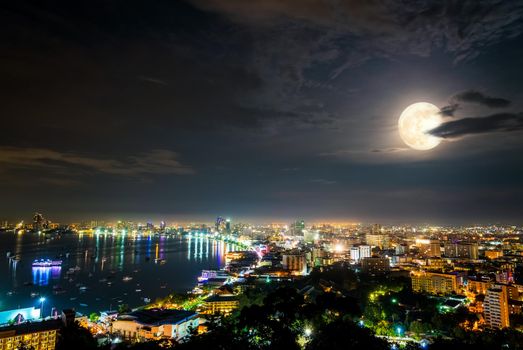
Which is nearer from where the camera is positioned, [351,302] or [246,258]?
[351,302]

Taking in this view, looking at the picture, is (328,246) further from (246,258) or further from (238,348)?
(238,348)

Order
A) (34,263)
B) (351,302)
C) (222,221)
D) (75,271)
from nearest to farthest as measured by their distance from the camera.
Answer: (351,302), (75,271), (34,263), (222,221)

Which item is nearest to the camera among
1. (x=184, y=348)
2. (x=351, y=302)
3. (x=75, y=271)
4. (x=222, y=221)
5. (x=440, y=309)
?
(x=184, y=348)

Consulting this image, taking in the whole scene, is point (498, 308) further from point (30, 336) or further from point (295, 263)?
point (295, 263)

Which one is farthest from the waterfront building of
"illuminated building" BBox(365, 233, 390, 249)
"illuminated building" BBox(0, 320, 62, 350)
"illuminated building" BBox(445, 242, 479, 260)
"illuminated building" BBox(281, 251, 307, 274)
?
"illuminated building" BBox(365, 233, 390, 249)

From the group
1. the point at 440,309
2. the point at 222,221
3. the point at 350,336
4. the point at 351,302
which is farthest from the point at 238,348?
the point at 222,221

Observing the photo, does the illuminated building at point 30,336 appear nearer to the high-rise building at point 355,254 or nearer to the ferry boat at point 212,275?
the ferry boat at point 212,275

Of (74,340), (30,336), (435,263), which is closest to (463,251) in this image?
(435,263)
